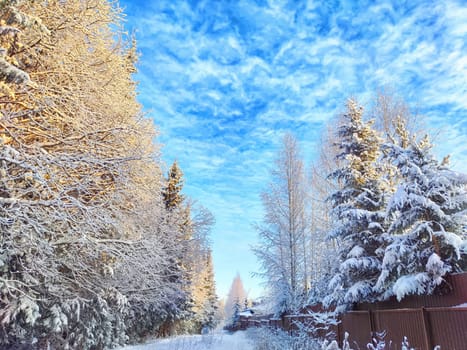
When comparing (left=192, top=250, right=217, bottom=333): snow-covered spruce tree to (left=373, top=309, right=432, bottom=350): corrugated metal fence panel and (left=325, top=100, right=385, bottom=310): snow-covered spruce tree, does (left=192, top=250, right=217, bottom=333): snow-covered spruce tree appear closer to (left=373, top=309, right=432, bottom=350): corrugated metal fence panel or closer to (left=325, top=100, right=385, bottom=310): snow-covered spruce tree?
(left=325, top=100, right=385, bottom=310): snow-covered spruce tree

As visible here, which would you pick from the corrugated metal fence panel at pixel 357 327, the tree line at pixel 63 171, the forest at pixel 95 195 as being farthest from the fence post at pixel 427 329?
the tree line at pixel 63 171

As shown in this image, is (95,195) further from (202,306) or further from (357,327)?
(202,306)

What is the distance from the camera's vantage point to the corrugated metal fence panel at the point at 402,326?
18.5 feet

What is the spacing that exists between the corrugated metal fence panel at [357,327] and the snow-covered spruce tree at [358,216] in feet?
1.22

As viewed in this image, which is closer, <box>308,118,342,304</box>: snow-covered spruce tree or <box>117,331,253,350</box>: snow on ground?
<box>117,331,253,350</box>: snow on ground

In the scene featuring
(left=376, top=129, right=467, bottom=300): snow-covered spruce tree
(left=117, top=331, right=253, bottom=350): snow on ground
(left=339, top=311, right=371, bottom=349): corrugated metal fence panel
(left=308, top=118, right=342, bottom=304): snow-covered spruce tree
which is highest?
(left=308, top=118, right=342, bottom=304): snow-covered spruce tree

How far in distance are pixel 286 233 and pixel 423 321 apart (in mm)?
11290

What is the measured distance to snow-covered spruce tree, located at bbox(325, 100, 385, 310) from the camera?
8469mm

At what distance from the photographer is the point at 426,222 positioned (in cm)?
632

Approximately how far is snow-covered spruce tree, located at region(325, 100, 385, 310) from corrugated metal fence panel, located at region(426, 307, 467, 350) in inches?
111

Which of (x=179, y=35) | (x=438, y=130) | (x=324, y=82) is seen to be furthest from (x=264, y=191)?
(x=179, y=35)

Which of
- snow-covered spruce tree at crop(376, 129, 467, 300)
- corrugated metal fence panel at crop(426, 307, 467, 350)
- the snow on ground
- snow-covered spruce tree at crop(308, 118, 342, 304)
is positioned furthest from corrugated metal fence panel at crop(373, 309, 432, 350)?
snow-covered spruce tree at crop(308, 118, 342, 304)

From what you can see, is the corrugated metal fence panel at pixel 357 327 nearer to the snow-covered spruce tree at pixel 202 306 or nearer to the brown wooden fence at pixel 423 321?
the brown wooden fence at pixel 423 321

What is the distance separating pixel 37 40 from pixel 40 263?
420cm
